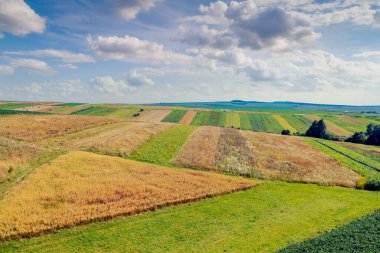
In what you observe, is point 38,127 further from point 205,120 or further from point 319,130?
point 319,130

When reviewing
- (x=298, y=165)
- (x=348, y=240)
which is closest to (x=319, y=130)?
(x=298, y=165)

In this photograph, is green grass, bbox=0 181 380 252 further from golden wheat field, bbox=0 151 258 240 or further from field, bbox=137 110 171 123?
field, bbox=137 110 171 123

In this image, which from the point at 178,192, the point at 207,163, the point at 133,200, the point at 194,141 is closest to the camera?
the point at 133,200

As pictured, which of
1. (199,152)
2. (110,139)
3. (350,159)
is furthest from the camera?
(350,159)

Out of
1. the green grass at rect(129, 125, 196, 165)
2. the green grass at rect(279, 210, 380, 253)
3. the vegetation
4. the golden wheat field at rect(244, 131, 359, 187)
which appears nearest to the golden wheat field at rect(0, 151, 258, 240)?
the green grass at rect(129, 125, 196, 165)

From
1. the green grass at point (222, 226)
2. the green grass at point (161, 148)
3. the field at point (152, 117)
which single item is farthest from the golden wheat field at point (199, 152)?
the field at point (152, 117)

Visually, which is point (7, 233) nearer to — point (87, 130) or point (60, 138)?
point (60, 138)

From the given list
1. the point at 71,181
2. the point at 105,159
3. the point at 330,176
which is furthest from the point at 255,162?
the point at 71,181
